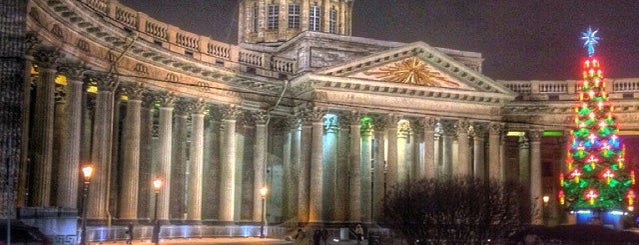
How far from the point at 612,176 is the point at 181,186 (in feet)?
83.1

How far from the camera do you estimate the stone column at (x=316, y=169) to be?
57.1 m

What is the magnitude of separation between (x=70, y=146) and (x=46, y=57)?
487cm

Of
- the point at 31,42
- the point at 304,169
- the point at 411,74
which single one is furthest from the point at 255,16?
the point at 31,42

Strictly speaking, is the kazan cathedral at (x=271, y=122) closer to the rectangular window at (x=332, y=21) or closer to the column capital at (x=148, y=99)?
the column capital at (x=148, y=99)

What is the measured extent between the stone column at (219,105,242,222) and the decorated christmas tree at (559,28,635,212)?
20300 mm

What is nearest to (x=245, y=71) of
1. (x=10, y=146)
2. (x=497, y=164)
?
(x=497, y=164)

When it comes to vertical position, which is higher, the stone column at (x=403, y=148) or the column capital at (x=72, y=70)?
the column capital at (x=72, y=70)

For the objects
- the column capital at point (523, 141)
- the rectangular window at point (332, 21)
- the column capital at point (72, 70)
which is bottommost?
the column capital at point (523, 141)

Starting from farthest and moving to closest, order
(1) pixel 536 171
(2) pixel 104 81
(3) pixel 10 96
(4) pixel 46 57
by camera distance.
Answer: (1) pixel 536 171
(2) pixel 104 81
(4) pixel 46 57
(3) pixel 10 96

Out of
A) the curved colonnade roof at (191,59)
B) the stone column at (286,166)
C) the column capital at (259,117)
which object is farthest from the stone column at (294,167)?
the column capital at (259,117)

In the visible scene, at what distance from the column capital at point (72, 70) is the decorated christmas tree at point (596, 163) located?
29.2 m

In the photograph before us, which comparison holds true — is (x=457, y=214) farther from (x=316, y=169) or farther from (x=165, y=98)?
(x=316, y=169)

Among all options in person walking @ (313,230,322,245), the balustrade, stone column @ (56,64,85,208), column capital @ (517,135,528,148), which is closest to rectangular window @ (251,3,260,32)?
the balustrade

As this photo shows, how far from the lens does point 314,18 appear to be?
242 feet
